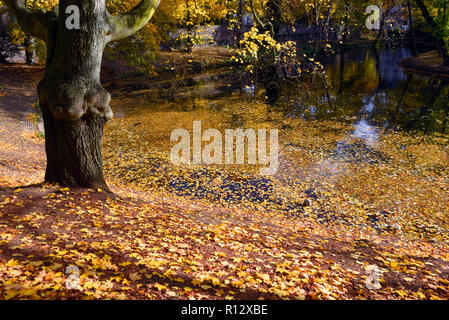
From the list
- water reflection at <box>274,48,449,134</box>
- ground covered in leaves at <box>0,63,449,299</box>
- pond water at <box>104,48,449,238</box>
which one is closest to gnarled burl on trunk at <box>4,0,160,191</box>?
ground covered in leaves at <box>0,63,449,299</box>

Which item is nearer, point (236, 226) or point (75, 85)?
point (75, 85)

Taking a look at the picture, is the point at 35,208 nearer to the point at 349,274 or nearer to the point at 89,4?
the point at 89,4

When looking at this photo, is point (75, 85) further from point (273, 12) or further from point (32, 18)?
point (273, 12)

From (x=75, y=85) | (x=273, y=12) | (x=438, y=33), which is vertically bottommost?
(x=75, y=85)

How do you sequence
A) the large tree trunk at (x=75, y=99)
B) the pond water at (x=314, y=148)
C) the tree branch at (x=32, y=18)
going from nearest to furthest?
the large tree trunk at (x=75, y=99)
the tree branch at (x=32, y=18)
the pond water at (x=314, y=148)

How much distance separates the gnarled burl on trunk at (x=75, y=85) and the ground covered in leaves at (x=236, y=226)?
2.03 feet

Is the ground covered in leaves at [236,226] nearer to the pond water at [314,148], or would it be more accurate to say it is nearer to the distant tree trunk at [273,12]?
the pond water at [314,148]

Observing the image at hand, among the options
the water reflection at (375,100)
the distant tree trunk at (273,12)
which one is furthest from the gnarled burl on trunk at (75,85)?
the water reflection at (375,100)

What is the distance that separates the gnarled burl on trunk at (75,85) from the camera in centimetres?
619

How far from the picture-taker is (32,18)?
6.88 meters

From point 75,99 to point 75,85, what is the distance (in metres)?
0.28

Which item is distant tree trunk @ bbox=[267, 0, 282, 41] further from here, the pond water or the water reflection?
the water reflection

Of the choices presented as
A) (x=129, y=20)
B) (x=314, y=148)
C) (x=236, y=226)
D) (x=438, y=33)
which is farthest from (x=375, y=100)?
(x=129, y=20)

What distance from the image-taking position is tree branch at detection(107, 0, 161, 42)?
6672 millimetres
